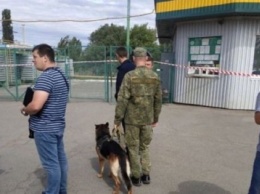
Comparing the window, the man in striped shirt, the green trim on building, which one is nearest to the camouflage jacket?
the man in striped shirt

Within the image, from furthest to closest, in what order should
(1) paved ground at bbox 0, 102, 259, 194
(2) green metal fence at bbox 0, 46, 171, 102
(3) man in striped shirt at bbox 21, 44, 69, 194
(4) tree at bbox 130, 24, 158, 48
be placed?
(4) tree at bbox 130, 24, 158, 48
(2) green metal fence at bbox 0, 46, 171, 102
(1) paved ground at bbox 0, 102, 259, 194
(3) man in striped shirt at bbox 21, 44, 69, 194

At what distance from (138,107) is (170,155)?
1.90 meters

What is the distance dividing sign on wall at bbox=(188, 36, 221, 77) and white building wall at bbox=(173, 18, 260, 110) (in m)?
0.17

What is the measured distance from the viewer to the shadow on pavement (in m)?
4.08

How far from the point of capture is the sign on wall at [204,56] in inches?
400

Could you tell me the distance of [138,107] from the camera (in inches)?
158

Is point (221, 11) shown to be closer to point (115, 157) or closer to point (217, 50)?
point (217, 50)

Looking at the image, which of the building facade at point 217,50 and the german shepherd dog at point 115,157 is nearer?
the german shepherd dog at point 115,157

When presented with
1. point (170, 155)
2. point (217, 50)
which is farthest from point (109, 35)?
point (170, 155)

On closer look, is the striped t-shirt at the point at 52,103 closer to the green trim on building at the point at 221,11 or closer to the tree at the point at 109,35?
the green trim on building at the point at 221,11

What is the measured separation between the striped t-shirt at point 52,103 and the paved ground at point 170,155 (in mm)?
1204

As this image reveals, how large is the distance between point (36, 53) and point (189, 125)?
18.2ft

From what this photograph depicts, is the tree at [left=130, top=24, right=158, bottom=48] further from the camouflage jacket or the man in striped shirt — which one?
the man in striped shirt

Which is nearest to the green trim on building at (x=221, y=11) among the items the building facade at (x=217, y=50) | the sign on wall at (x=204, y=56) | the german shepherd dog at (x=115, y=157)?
the building facade at (x=217, y=50)
